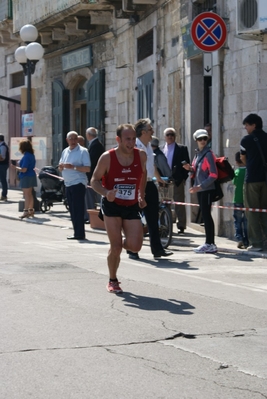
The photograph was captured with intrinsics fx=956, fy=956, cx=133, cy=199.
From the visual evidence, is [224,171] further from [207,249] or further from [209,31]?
[209,31]

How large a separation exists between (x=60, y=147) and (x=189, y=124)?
406 inches

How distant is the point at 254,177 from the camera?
13.9 m

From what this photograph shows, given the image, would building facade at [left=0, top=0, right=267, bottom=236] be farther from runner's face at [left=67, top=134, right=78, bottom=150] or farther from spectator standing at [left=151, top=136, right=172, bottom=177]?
runner's face at [left=67, top=134, right=78, bottom=150]

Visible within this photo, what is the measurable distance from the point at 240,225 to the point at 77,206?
286cm

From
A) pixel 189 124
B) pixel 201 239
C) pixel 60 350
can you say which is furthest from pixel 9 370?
pixel 189 124

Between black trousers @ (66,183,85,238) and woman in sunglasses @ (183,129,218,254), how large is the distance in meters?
2.59

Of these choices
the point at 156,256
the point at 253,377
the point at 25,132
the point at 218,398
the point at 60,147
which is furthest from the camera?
the point at 60,147

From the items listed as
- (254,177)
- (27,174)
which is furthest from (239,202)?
(27,174)

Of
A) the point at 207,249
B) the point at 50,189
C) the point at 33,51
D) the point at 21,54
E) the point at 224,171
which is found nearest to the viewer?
the point at 224,171

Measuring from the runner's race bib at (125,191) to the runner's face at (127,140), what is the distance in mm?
362

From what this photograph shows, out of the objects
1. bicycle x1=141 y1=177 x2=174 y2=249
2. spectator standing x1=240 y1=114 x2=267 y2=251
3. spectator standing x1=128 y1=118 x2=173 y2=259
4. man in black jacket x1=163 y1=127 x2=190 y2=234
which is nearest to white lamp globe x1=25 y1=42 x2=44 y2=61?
man in black jacket x1=163 y1=127 x2=190 y2=234

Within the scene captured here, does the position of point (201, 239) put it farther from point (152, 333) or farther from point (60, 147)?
point (60, 147)

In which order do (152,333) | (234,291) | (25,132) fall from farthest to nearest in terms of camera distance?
(25,132) < (234,291) < (152,333)

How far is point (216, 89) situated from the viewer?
16.6 metres
